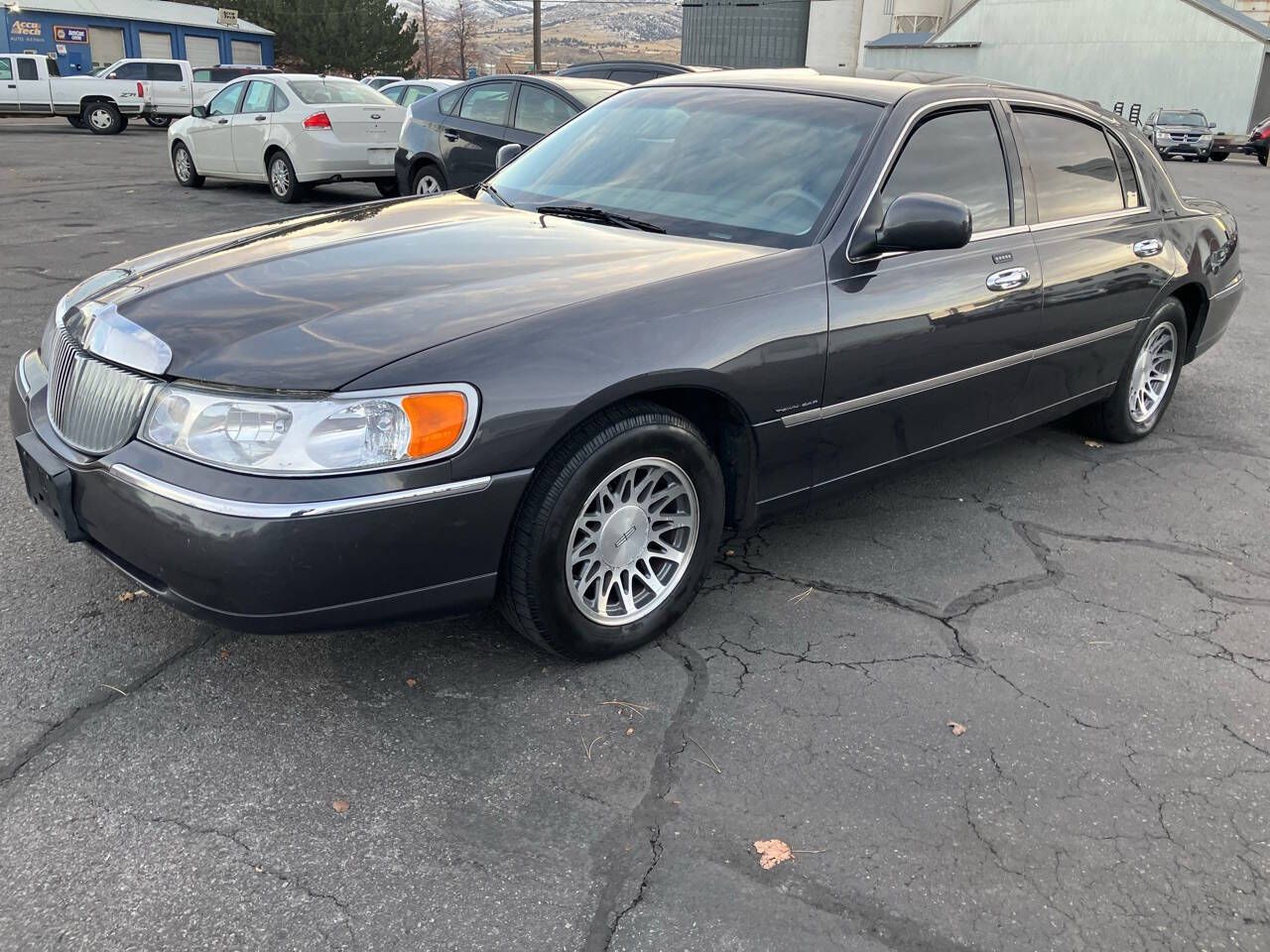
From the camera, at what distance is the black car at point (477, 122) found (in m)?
9.60

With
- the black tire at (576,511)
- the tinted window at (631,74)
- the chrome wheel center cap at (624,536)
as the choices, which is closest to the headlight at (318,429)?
the black tire at (576,511)

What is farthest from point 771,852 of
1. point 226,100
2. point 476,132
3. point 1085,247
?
point 226,100

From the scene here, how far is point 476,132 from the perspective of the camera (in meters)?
10.1

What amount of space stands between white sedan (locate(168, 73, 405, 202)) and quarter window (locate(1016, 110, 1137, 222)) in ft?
31.3

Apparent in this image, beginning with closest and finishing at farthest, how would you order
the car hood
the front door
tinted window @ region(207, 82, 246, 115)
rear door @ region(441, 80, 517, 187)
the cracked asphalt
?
the cracked asphalt → the car hood → the front door → rear door @ region(441, 80, 517, 187) → tinted window @ region(207, 82, 246, 115)

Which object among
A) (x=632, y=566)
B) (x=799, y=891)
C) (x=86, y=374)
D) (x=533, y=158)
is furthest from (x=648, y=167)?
(x=799, y=891)

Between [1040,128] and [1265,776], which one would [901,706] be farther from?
[1040,128]

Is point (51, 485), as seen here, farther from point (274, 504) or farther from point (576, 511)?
point (576, 511)

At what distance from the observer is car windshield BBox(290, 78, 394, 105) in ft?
40.7

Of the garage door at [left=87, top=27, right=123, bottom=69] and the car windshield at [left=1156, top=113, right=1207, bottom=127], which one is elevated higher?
the garage door at [left=87, top=27, right=123, bottom=69]

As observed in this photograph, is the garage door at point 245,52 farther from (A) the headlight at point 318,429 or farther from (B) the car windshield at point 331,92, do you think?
(A) the headlight at point 318,429

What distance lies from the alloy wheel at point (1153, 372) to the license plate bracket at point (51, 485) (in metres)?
4.45

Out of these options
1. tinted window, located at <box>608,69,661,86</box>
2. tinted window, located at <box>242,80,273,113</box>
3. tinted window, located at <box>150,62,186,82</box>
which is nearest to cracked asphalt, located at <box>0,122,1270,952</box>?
tinted window, located at <box>608,69,661,86</box>

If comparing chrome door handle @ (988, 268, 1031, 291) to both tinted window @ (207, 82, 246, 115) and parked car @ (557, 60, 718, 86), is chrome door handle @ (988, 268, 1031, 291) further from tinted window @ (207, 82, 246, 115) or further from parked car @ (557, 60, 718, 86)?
tinted window @ (207, 82, 246, 115)
